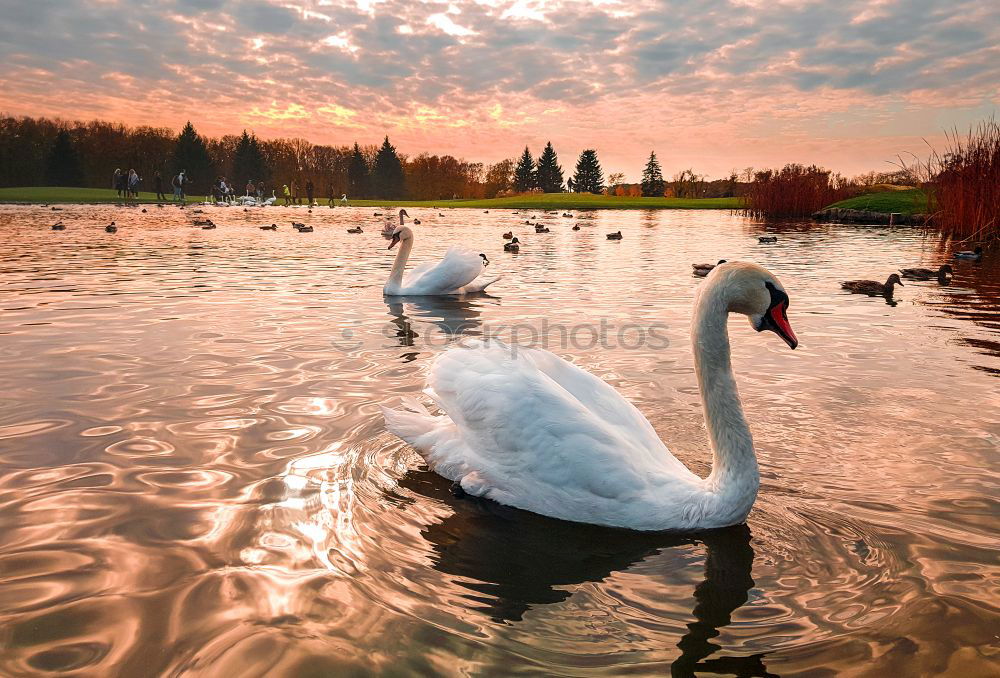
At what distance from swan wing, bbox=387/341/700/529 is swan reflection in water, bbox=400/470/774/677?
0.39ft

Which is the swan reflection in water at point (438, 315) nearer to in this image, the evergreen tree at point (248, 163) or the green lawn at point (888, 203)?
the green lawn at point (888, 203)

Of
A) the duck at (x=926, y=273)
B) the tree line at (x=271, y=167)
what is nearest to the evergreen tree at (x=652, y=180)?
the tree line at (x=271, y=167)

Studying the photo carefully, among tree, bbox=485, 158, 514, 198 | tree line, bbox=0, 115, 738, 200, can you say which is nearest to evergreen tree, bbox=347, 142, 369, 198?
tree line, bbox=0, 115, 738, 200

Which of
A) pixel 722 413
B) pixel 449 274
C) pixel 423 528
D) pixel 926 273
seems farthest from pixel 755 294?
pixel 926 273

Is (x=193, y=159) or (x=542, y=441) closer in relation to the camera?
(x=542, y=441)

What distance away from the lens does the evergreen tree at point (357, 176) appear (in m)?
113

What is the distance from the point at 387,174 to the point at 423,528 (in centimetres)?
11542

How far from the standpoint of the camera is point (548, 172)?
403ft

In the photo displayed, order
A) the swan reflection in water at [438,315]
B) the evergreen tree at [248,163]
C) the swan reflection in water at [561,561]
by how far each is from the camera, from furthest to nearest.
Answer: the evergreen tree at [248,163] < the swan reflection in water at [438,315] < the swan reflection in water at [561,561]

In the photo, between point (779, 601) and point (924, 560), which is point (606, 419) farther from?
point (924, 560)

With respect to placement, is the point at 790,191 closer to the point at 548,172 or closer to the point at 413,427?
the point at 413,427

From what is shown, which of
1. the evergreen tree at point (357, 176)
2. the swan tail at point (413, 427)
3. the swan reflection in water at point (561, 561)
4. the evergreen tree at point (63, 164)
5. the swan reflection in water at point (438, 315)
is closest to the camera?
the swan reflection in water at point (561, 561)

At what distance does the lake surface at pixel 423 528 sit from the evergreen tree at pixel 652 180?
108 m

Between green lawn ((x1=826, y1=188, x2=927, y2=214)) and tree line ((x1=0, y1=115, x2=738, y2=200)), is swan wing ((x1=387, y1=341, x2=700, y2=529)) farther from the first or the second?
tree line ((x1=0, y1=115, x2=738, y2=200))
